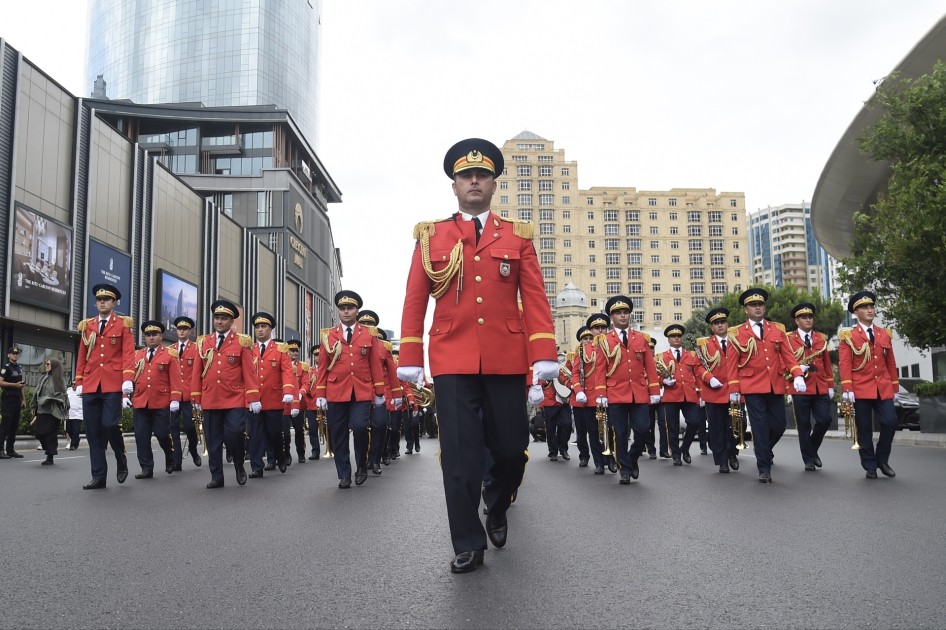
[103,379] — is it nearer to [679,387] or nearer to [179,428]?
[179,428]

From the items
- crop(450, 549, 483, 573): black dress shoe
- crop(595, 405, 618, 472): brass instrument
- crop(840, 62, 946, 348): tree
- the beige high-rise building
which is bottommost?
crop(450, 549, 483, 573): black dress shoe

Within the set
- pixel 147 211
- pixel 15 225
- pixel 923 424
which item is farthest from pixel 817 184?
pixel 15 225

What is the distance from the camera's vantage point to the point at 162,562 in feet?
16.7

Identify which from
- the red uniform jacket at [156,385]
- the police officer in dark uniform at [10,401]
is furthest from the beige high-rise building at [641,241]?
the red uniform jacket at [156,385]

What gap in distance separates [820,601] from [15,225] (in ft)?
100

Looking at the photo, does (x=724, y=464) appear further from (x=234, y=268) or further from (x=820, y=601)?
(x=234, y=268)

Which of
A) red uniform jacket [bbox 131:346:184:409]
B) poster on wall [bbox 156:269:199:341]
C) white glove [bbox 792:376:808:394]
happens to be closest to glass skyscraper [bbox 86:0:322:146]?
poster on wall [bbox 156:269:199:341]

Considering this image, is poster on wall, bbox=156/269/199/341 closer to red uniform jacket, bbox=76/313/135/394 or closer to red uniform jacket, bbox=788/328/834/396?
red uniform jacket, bbox=76/313/135/394

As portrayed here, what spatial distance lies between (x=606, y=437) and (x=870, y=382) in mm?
3218

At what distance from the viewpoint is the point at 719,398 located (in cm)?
1234

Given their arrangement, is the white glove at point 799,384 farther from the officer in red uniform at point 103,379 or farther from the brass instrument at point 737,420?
the officer in red uniform at point 103,379

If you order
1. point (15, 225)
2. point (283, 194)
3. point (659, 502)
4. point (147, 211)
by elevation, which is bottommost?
point (659, 502)

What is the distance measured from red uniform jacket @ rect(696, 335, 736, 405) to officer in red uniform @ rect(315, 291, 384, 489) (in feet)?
14.2

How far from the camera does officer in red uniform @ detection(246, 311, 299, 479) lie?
1244cm
